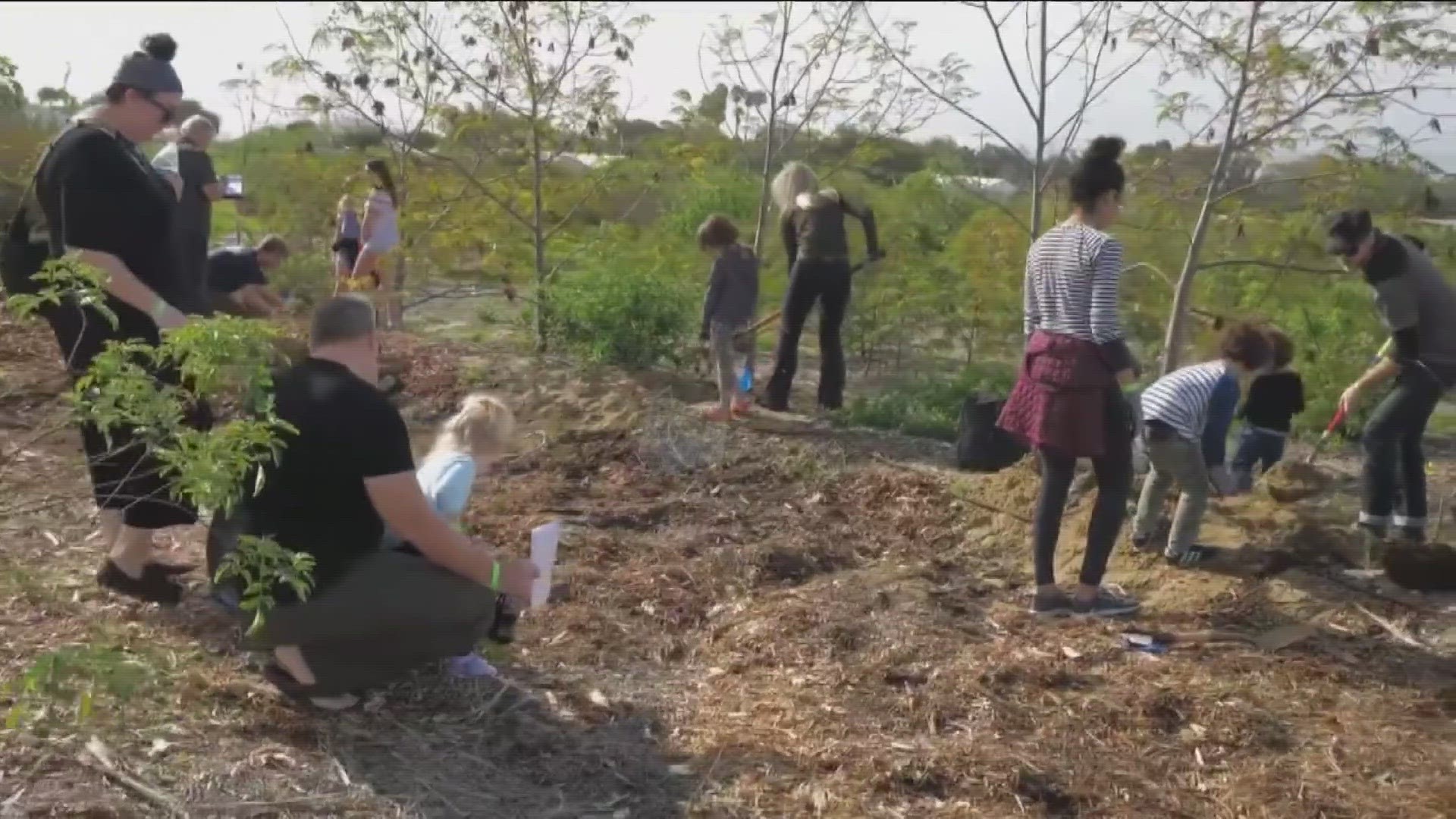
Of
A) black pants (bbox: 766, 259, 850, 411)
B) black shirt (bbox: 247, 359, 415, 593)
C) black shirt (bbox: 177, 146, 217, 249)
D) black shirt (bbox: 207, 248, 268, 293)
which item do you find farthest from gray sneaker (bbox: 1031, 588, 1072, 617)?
black shirt (bbox: 207, 248, 268, 293)

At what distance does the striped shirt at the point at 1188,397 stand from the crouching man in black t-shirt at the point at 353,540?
2566 mm

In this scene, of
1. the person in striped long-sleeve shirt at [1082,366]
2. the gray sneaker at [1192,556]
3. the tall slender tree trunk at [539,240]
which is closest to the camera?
the person in striped long-sleeve shirt at [1082,366]

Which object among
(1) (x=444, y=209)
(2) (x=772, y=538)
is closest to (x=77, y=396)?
(2) (x=772, y=538)

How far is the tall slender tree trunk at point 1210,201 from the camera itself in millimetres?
7281

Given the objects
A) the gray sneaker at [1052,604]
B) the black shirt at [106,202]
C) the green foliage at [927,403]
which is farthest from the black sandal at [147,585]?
the green foliage at [927,403]

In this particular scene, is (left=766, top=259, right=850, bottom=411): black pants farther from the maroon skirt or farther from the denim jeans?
the maroon skirt

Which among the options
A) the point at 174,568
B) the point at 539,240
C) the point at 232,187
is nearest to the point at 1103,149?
the point at 174,568

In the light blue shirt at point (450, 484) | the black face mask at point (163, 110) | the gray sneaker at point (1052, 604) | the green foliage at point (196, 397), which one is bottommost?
the gray sneaker at point (1052, 604)

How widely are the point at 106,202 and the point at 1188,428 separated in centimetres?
371

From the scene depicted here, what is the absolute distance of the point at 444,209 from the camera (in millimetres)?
11156

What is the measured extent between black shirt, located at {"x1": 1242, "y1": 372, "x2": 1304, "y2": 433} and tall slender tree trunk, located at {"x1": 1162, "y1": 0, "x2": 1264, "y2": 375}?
0.46 metres

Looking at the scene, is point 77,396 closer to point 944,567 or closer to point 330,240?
point 944,567

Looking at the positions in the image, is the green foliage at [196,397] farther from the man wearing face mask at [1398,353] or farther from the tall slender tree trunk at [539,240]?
the tall slender tree trunk at [539,240]

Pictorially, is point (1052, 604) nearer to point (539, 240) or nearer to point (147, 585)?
point (147, 585)
